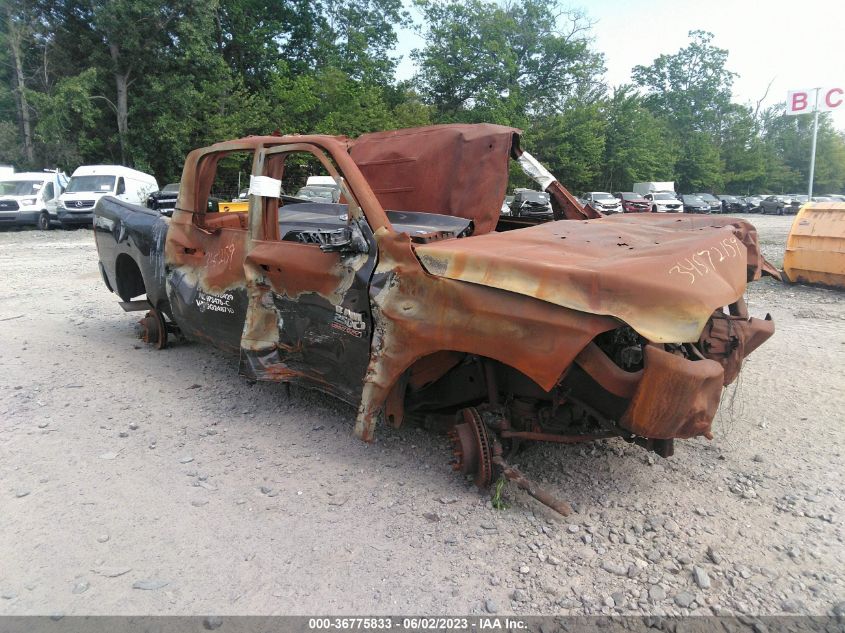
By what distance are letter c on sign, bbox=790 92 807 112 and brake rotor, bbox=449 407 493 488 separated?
2356cm

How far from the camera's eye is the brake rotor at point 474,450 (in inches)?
121

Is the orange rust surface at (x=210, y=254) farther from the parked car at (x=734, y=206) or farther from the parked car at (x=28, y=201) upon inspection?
the parked car at (x=734, y=206)

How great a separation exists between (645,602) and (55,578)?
245cm

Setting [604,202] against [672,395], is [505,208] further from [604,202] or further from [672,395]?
[672,395]

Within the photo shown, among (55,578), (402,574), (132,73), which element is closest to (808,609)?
(402,574)

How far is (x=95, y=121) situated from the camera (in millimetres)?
26938

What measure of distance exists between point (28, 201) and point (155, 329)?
1729 centimetres

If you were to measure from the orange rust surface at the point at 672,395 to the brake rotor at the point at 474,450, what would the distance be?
0.77 metres

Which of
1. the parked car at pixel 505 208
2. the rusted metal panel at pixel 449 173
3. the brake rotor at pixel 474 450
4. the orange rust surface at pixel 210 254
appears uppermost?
→ the rusted metal panel at pixel 449 173

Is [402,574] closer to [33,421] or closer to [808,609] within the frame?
[808,609]

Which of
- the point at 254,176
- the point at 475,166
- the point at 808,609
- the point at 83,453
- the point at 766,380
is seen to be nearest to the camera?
the point at 808,609

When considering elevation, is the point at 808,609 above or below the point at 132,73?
below

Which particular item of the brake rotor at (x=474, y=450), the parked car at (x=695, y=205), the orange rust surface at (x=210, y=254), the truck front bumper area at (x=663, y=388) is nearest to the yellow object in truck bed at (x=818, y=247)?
the truck front bumper area at (x=663, y=388)

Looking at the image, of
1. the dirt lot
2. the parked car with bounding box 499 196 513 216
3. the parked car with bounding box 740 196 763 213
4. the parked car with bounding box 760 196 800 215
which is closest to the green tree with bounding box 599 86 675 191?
the parked car with bounding box 740 196 763 213
